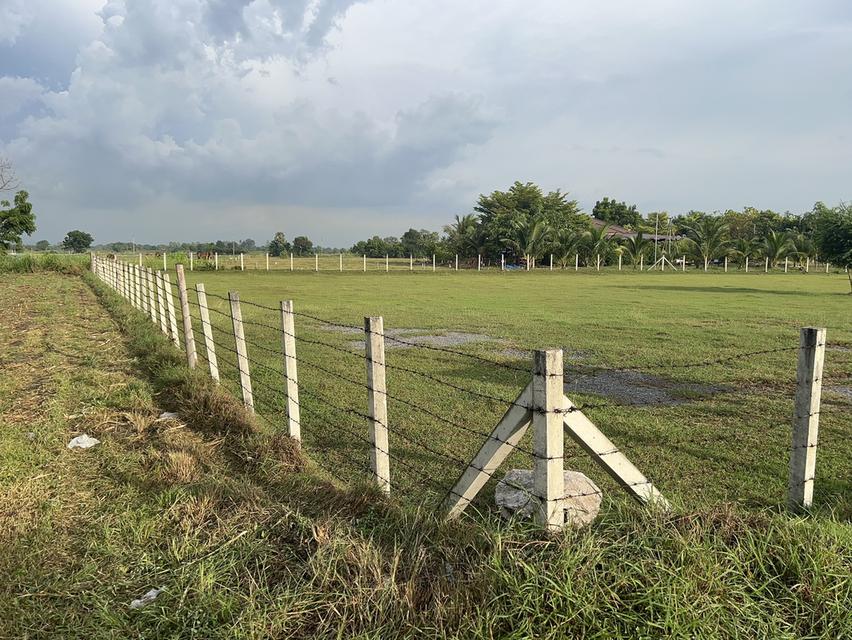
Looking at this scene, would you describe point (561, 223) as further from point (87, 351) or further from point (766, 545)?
point (766, 545)

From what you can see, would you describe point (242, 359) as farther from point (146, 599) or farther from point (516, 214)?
point (516, 214)

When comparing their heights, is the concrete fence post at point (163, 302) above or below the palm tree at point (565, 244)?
below

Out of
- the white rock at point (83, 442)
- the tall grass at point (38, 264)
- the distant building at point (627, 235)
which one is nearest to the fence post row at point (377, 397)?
the white rock at point (83, 442)

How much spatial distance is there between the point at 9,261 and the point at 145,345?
1272 inches

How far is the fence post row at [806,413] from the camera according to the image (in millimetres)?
3641

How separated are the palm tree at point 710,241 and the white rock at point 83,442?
207 feet

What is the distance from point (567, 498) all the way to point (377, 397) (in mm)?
1629

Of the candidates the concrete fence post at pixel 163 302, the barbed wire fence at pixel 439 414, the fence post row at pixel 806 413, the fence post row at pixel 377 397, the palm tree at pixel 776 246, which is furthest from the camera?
the palm tree at pixel 776 246

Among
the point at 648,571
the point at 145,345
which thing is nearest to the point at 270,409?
the point at 145,345

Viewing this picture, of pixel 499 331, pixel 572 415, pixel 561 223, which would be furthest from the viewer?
pixel 561 223

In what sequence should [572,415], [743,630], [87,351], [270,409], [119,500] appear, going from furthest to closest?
[87,351], [270,409], [119,500], [572,415], [743,630]

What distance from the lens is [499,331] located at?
1435cm

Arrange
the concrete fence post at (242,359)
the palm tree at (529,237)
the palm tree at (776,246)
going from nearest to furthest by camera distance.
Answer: the concrete fence post at (242,359) → the palm tree at (529,237) → the palm tree at (776,246)

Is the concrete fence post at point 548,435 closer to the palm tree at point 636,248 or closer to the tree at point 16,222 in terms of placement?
the tree at point 16,222
